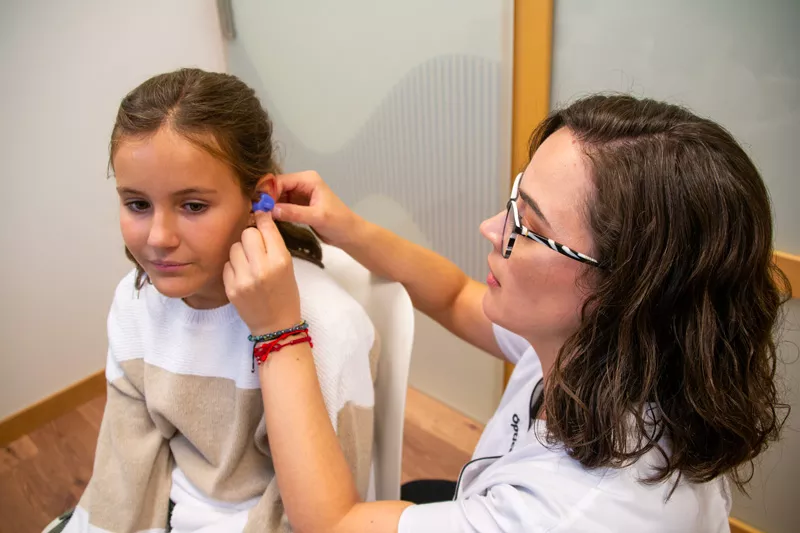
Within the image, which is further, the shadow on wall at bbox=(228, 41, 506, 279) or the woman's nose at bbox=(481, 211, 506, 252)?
the shadow on wall at bbox=(228, 41, 506, 279)

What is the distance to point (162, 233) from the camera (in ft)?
2.91

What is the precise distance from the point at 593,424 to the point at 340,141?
5.13 feet

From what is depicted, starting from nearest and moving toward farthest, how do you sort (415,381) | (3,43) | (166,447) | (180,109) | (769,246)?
1. (769,246)
2. (180,109)
3. (166,447)
4. (3,43)
5. (415,381)

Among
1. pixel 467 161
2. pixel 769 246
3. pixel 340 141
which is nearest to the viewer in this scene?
pixel 769 246

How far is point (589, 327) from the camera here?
Result: 735mm

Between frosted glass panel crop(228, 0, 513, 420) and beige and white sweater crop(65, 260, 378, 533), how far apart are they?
77 cm

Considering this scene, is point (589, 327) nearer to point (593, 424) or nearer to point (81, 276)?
point (593, 424)

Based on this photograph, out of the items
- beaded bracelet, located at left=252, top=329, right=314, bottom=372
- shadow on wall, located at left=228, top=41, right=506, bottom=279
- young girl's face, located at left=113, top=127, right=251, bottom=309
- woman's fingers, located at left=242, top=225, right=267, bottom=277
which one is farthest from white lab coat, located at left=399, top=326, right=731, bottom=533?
shadow on wall, located at left=228, top=41, right=506, bottom=279

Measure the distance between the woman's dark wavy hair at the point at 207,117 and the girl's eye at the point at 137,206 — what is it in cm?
8

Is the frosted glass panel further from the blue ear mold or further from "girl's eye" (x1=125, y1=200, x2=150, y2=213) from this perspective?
"girl's eye" (x1=125, y1=200, x2=150, y2=213)

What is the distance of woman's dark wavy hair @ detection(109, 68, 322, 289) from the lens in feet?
2.94

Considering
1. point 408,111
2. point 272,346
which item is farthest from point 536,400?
point 408,111

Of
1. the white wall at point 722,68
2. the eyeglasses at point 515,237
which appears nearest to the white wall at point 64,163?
the white wall at point 722,68

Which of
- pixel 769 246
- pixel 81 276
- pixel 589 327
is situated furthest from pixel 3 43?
pixel 769 246
